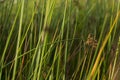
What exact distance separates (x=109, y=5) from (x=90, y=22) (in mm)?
330

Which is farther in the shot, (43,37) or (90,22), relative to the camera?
(90,22)

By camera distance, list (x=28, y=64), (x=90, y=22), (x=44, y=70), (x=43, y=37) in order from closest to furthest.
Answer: (x=43, y=37) → (x=44, y=70) → (x=28, y=64) → (x=90, y=22)

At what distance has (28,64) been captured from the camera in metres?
1.43

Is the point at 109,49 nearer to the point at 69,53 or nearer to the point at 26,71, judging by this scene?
the point at 69,53

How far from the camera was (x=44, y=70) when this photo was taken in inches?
52.1

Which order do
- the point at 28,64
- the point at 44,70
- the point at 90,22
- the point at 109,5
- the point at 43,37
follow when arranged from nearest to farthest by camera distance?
the point at 43,37
the point at 44,70
the point at 28,64
the point at 90,22
the point at 109,5

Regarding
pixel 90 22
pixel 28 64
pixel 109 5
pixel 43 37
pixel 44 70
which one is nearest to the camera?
pixel 43 37

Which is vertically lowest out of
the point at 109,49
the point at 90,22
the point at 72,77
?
the point at 72,77

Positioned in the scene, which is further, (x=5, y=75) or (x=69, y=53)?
(x=69, y=53)

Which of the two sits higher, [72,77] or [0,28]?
[0,28]

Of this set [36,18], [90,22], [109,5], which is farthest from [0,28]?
[109,5]

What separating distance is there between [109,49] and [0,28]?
1.61ft

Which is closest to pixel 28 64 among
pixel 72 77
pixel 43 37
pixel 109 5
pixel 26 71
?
pixel 26 71

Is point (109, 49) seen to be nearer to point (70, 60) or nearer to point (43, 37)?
point (70, 60)
